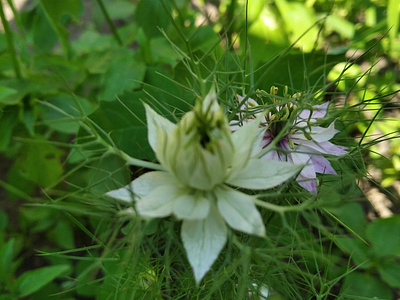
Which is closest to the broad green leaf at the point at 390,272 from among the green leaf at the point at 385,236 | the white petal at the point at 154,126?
the green leaf at the point at 385,236

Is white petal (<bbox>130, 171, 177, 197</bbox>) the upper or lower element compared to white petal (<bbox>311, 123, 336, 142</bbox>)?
lower

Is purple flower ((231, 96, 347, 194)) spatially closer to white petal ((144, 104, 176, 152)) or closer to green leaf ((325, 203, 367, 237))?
white petal ((144, 104, 176, 152))

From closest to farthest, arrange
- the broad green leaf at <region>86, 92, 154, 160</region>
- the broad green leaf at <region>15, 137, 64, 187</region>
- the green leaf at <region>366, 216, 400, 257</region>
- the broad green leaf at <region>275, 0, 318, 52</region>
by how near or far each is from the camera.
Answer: the broad green leaf at <region>86, 92, 154, 160</region>
the green leaf at <region>366, 216, 400, 257</region>
the broad green leaf at <region>15, 137, 64, 187</region>
the broad green leaf at <region>275, 0, 318, 52</region>

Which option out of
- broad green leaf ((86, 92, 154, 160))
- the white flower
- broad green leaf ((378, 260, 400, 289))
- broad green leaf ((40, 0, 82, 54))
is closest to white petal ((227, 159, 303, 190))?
the white flower

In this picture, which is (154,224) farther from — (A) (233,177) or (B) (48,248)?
(B) (48,248)

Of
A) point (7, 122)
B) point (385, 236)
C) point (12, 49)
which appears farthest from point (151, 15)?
point (385, 236)

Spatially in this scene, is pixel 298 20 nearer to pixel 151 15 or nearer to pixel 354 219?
pixel 151 15

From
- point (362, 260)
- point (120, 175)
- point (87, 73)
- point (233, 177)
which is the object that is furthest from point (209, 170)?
point (87, 73)
